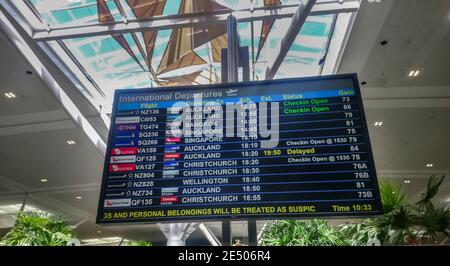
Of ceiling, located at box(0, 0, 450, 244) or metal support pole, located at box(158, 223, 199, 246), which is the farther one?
metal support pole, located at box(158, 223, 199, 246)

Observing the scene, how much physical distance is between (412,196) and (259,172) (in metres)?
16.7

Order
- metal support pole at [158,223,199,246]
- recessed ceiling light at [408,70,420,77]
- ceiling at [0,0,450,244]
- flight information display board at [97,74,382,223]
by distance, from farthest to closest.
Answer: metal support pole at [158,223,199,246] → recessed ceiling light at [408,70,420,77] → ceiling at [0,0,450,244] → flight information display board at [97,74,382,223]

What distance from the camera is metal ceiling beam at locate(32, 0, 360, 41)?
557 centimetres

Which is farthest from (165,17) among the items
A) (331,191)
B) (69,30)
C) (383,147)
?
(383,147)

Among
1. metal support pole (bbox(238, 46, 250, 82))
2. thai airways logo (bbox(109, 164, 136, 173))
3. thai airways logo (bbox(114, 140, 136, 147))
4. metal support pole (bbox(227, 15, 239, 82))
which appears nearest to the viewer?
thai airways logo (bbox(109, 164, 136, 173))

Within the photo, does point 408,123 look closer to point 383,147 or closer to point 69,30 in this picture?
point 383,147

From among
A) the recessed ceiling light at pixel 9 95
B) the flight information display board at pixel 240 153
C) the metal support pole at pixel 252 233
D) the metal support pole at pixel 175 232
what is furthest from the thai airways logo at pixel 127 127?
the recessed ceiling light at pixel 9 95

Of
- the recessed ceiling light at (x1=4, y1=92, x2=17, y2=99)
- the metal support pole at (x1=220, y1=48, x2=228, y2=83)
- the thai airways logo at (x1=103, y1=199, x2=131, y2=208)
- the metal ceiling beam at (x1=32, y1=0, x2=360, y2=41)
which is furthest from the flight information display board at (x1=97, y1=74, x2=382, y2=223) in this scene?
the recessed ceiling light at (x1=4, y1=92, x2=17, y2=99)

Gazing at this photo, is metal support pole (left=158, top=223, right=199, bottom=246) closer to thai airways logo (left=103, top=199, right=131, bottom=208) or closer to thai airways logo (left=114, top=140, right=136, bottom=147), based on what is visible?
thai airways logo (left=114, top=140, right=136, bottom=147)

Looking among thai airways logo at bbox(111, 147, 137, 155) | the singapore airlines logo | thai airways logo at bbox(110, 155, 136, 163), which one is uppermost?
the singapore airlines logo

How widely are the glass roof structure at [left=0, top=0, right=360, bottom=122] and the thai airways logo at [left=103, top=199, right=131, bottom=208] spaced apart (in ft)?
10.9

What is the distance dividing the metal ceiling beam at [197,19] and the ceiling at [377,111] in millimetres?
587

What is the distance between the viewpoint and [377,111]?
8688 millimetres
